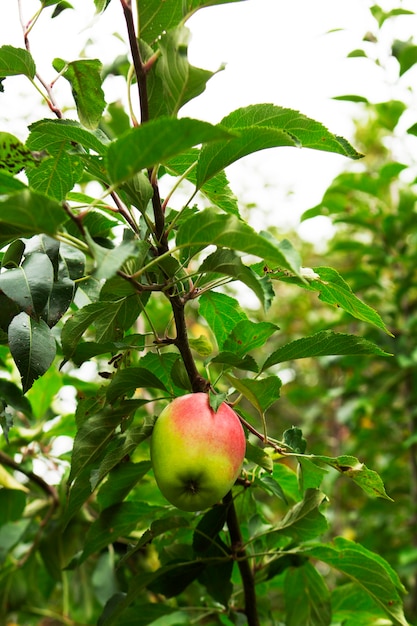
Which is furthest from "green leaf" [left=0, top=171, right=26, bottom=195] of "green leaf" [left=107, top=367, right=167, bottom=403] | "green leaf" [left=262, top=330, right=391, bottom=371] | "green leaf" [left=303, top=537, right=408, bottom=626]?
"green leaf" [left=303, top=537, right=408, bottom=626]

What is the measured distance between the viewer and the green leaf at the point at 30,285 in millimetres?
622

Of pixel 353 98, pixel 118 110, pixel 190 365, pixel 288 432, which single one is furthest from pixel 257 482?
pixel 353 98

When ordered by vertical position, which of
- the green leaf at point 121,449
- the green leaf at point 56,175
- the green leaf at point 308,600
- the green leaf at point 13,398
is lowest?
the green leaf at point 308,600

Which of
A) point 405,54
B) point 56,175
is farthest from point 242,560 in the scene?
point 405,54

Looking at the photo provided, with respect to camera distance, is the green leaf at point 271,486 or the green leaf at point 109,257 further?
the green leaf at point 271,486

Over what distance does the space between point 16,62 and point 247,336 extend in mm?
396

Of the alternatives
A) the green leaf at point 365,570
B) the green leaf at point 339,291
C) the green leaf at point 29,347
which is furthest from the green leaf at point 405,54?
the green leaf at point 29,347

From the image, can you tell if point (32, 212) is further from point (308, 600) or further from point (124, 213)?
point (308, 600)

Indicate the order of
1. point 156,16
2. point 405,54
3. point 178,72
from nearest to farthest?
point 178,72, point 156,16, point 405,54

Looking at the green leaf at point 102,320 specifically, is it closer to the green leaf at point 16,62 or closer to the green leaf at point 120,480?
the green leaf at point 120,480

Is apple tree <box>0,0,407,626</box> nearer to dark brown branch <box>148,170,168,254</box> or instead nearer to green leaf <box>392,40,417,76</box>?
dark brown branch <box>148,170,168,254</box>

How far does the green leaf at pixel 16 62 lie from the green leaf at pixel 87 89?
5cm

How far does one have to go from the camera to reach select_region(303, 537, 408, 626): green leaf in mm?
849

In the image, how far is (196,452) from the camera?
26.0 inches
